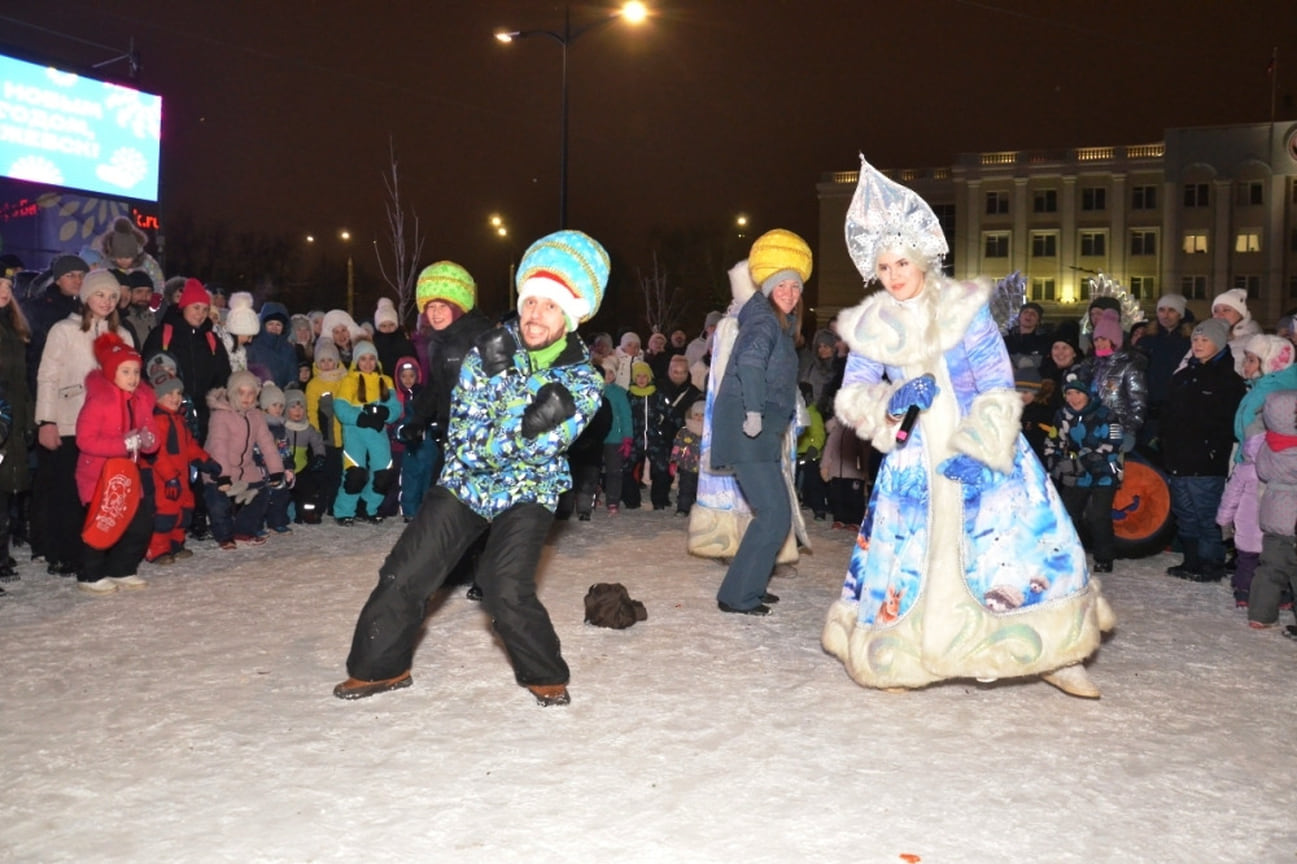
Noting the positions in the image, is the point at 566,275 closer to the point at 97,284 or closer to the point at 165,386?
the point at 97,284

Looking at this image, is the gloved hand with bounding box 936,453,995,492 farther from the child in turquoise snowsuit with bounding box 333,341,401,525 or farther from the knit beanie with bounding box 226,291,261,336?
the knit beanie with bounding box 226,291,261,336

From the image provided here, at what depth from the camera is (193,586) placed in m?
8.31

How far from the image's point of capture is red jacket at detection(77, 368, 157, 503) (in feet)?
26.2

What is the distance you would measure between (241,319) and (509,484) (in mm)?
6603

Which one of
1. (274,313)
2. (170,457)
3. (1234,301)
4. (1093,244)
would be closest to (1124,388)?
(1234,301)

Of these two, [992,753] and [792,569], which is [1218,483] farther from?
[992,753]

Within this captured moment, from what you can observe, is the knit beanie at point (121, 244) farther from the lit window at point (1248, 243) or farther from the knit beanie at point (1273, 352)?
the lit window at point (1248, 243)

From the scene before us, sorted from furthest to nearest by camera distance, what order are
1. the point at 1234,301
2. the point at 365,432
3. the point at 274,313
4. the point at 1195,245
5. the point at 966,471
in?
the point at 1195,245 → the point at 274,313 → the point at 365,432 → the point at 1234,301 → the point at 966,471

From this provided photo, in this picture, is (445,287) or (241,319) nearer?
(445,287)

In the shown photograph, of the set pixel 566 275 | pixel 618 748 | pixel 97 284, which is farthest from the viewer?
pixel 97 284

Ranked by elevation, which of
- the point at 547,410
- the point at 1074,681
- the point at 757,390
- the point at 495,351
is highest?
the point at 495,351

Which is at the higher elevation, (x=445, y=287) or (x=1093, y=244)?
(x=1093, y=244)

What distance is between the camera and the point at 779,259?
26.4 ft

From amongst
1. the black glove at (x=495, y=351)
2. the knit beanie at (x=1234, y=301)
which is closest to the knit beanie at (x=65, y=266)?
the black glove at (x=495, y=351)
